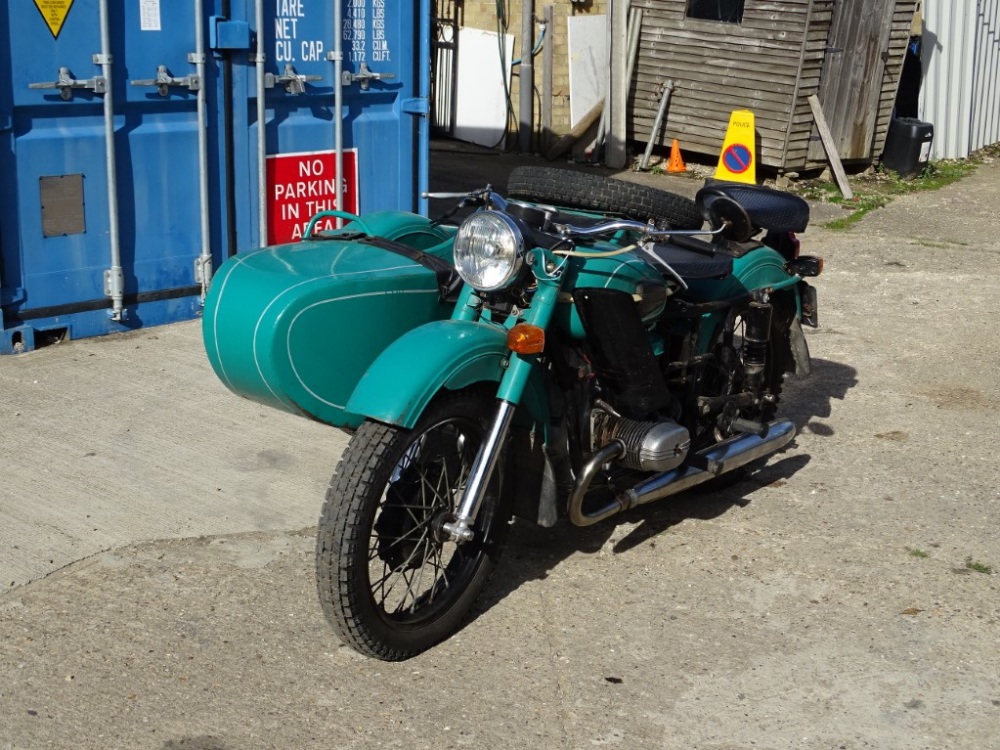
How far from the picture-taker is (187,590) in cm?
423

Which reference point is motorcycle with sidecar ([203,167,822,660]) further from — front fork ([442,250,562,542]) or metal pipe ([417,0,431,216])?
metal pipe ([417,0,431,216])

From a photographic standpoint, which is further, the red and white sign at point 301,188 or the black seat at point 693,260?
the red and white sign at point 301,188

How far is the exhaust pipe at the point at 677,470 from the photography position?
4105mm

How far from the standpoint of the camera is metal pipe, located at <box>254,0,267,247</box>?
22.9ft

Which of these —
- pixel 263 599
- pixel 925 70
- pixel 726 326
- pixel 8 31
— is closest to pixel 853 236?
pixel 925 70

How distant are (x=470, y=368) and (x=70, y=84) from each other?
11.8 feet

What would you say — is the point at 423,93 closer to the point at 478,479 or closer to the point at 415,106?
the point at 415,106

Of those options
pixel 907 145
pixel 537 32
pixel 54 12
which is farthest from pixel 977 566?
pixel 537 32

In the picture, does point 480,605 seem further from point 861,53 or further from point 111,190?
point 861,53

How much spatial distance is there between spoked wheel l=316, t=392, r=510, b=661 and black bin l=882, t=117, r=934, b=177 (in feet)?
36.3

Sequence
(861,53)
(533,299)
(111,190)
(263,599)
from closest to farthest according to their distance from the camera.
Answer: (533,299), (263,599), (111,190), (861,53)

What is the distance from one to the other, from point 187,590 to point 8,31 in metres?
3.34

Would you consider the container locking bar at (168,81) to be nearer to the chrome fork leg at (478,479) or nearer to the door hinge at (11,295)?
the door hinge at (11,295)

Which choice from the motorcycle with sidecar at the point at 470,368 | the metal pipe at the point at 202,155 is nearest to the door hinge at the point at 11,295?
the metal pipe at the point at 202,155
